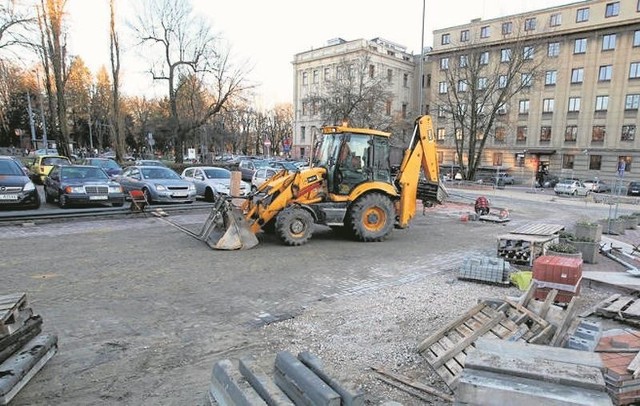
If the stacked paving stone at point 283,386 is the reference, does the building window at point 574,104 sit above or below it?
above

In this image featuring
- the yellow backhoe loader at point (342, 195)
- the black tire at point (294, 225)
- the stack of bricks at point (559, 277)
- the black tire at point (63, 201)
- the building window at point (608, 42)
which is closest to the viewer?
the stack of bricks at point (559, 277)

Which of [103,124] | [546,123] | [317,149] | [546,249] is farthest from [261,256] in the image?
[103,124]

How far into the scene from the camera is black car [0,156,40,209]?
12562mm

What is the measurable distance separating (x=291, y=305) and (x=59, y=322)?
9.63ft

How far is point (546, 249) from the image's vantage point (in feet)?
26.5

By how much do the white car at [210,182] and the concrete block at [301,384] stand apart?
14045 mm

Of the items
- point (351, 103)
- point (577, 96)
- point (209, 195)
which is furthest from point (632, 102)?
point (209, 195)

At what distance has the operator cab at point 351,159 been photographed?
10.0 meters

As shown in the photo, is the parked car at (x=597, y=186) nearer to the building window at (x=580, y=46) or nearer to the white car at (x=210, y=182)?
the building window at (x=580, y=46)

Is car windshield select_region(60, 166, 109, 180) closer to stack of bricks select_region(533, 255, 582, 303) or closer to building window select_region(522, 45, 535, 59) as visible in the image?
stack of bricks select_region(533, 255, 582, 303)

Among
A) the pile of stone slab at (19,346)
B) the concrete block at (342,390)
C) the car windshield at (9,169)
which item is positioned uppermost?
the car windshield at (9,169)

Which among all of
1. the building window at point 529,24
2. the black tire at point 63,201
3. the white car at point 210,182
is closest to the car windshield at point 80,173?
the black tire at point 63,201

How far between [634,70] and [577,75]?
5.13 metres

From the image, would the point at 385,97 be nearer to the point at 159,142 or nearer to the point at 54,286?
the point at 54,286
